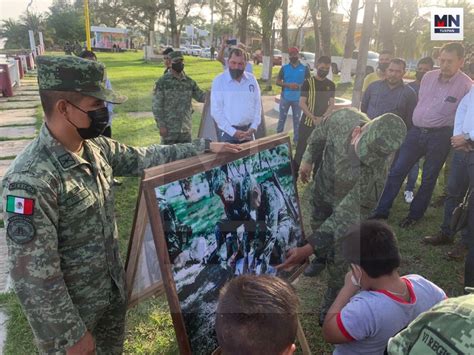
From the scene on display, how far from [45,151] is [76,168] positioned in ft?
0.48

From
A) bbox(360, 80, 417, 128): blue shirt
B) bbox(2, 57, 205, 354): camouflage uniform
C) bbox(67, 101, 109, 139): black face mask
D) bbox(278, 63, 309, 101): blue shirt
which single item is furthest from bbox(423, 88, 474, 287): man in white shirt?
bbox(278, 63, 309, 101): blue shirt

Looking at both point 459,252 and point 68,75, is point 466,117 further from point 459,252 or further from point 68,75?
point 68,75

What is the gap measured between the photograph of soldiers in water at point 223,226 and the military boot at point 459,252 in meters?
2.33

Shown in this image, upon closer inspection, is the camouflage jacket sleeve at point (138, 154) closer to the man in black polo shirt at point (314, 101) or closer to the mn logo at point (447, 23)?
the man in black polo shirt at point (314, 101)

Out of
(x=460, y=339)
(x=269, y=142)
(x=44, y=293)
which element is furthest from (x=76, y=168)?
(x=460, y=339)

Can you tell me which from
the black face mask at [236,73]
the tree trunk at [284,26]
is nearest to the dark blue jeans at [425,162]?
the black face mask at [236,73]

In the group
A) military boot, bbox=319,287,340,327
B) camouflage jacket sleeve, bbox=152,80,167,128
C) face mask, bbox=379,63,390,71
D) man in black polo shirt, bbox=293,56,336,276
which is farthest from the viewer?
man in black polo shirt, bbox=293,56,336,276

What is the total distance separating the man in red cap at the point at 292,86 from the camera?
25.3ft

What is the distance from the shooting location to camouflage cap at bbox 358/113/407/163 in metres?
2.41

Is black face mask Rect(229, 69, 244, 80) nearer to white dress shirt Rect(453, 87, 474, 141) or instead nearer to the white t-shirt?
white dress shirt Rect(453, 87, 474, 141)

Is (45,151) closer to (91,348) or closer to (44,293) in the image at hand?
(44,293)

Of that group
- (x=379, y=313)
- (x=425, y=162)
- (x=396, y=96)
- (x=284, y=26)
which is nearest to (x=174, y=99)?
(x=396, y=96)

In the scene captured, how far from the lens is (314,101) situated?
235 inches

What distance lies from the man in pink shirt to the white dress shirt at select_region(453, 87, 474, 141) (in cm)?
59
